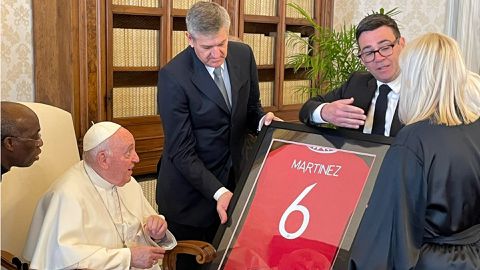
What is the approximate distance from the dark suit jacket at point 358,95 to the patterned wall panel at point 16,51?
1601mm

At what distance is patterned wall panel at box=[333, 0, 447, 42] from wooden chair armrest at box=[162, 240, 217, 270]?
276 cm

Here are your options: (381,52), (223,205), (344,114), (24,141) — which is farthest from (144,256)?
(381,52)

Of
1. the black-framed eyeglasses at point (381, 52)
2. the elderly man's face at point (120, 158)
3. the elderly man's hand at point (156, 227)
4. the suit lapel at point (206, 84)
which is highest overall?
the black-framed eyeglasses at point (381, 52)

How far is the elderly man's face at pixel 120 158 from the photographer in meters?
2.37

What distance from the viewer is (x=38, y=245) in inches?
87.7

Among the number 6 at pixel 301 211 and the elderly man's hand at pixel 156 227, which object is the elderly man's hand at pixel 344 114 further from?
the elderly man's hand at pixel 156 227

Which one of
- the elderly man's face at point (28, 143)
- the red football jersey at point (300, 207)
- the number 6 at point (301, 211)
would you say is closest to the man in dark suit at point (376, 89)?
the red football jersey at point (300, 207)

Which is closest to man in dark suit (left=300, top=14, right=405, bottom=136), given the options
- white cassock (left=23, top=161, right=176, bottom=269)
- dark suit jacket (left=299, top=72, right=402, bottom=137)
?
dark suit jacket (left=299, top=72, right=402, bottom=137)

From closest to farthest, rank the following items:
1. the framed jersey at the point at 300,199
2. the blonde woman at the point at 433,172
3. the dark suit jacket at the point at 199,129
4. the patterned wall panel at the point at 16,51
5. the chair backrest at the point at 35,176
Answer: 1. the blonde woman at the point at 433,172
2. the framed jersey at the point at 300,199
3. the dark suit jacket at the point at 199,129
4. the chair backrest at the point at 35,176
5. the patterned wall panel at the point at 16,51

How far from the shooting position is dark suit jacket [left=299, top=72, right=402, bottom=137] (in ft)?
7.29

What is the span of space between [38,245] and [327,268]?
110 centimetres

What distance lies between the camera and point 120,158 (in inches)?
93.5

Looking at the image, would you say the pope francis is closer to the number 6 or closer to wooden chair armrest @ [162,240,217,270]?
wooden chair armrest @ [162,240,217,270]

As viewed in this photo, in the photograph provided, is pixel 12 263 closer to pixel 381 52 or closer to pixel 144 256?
pixel 144 256
